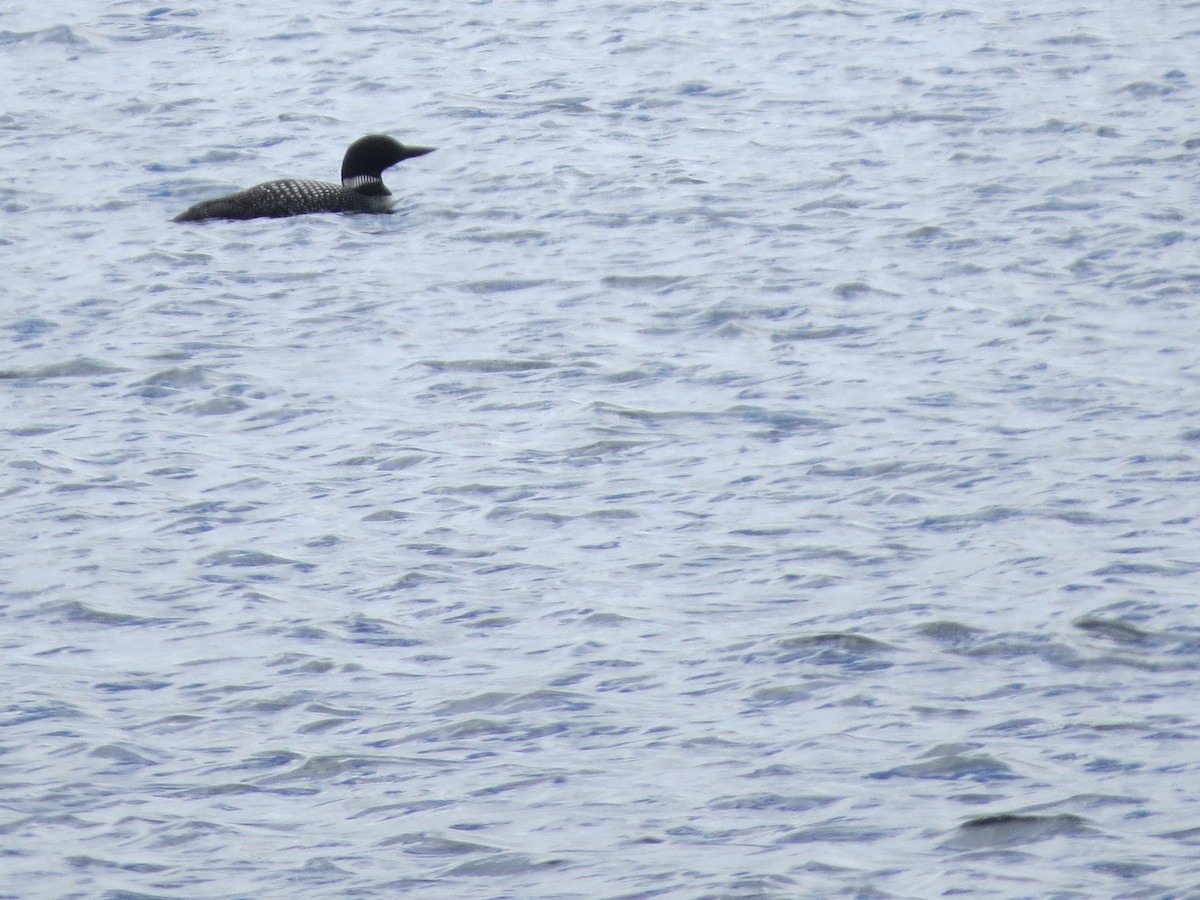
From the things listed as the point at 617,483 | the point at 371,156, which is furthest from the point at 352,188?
the point at 617,483

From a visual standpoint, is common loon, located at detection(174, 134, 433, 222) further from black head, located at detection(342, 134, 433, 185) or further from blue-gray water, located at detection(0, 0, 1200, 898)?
blue-gray water, located at detection(0, 0, 1200, 898)

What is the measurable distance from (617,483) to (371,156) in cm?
652

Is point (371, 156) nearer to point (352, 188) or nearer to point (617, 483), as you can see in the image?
point (352, 188)

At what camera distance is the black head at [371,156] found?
17.3 metres

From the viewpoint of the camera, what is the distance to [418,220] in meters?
17.0

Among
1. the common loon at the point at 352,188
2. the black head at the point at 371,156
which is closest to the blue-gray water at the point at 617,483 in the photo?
the common loon at the point at 352,188

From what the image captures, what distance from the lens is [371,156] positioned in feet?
56.7

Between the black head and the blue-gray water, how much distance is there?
506 millimetres

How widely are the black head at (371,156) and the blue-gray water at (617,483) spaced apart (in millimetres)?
506

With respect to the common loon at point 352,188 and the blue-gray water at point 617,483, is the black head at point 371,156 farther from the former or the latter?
→ the blue-gray water at point 617,483

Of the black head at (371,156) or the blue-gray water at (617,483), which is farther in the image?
the black head at (371,156)

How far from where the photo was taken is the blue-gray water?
26.5 feet

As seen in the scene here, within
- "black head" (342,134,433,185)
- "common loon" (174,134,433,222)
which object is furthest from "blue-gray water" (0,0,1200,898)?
"black head" (342,134,433,185)

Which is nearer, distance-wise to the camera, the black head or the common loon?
the common loon
